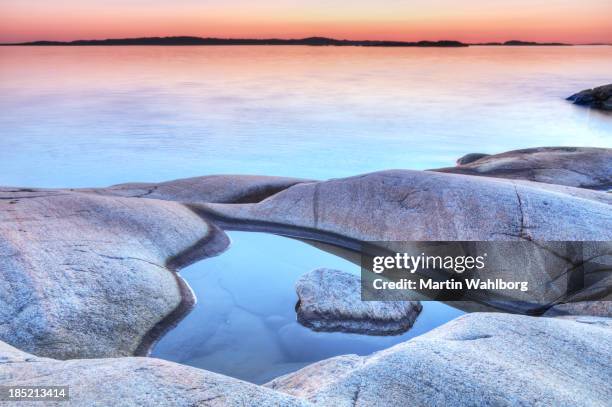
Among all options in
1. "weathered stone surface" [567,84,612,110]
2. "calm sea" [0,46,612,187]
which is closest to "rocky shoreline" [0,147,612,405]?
"calm sea" [0,46,612,187]

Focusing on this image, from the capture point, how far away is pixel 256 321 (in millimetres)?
6641

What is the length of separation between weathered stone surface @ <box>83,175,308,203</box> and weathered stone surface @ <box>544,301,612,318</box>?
20.8ft

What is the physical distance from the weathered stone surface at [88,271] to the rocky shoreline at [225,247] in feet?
0.06

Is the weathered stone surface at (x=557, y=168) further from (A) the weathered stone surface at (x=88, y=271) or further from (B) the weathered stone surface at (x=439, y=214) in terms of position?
(A) the weathered stone surface at (x=88, y=271)

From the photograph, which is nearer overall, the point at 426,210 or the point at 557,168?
the point at 426,210

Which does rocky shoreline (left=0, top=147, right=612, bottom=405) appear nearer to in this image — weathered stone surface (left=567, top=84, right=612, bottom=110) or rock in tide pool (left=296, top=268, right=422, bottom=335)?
rock in tide pool (left=296, top=268, right=422, bottom=335)

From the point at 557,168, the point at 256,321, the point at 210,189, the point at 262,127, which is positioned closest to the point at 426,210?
the point at 256,321

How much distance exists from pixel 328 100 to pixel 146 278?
32164 millimetres

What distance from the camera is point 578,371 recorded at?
434 cm

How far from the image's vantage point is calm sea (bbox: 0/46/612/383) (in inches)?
248

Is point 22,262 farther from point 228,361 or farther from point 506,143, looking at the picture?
point 506,143

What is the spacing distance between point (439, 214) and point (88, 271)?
4.74m

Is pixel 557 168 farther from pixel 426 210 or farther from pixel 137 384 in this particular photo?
pixel 137 384

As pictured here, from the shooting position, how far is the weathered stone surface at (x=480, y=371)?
12.7ft
